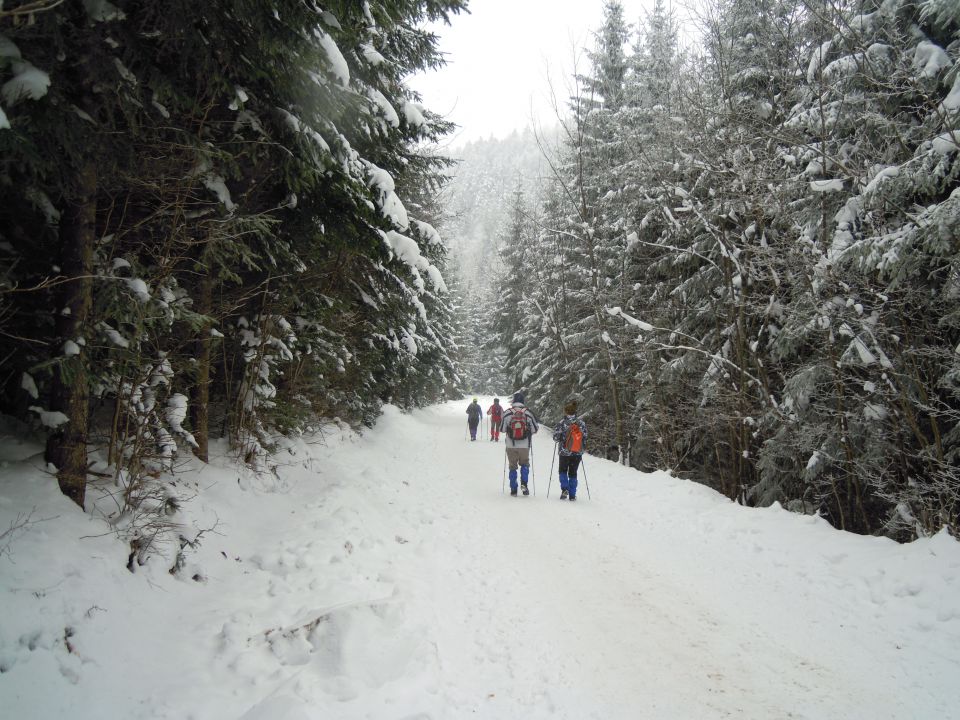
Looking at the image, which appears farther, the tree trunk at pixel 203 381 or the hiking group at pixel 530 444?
the hiking group at pixel 530 444

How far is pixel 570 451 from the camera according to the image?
9227mm

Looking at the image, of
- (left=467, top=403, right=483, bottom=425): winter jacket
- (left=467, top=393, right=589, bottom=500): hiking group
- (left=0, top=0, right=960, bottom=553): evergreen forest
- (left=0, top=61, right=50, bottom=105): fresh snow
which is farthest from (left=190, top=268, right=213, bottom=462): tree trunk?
(left=467, top=403, right=483, bottom=425): winter jacket

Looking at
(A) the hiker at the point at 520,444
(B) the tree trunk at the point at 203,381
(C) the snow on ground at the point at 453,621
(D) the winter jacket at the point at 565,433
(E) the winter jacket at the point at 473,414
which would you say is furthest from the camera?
(E) the winter jacket at the point at 473,414

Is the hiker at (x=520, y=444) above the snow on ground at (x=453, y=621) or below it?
above

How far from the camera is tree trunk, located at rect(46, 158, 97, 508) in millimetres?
3551

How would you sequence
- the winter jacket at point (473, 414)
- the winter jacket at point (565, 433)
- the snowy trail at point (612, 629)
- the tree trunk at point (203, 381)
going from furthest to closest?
the winter jacket at point (473, 414) < the winter jacket at point (565, 433) < the tree trunk at point (203, 381) < the snowy trail at point (612, 629)

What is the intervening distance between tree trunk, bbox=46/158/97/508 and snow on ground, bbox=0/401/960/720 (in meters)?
0.19

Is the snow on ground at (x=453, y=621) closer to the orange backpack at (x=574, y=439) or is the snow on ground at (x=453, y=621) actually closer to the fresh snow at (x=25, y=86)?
the orange backpack at (x=574, y=439)

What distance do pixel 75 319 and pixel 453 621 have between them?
4.02 m

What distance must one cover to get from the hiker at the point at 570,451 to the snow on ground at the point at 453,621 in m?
2.50

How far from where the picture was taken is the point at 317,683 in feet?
10.6

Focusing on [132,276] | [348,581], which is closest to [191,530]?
[348,581]

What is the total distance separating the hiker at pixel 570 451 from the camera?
361 inches

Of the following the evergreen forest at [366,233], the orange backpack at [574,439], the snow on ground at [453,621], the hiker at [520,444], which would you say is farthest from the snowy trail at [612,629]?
the evergreen forest at [366,233]
